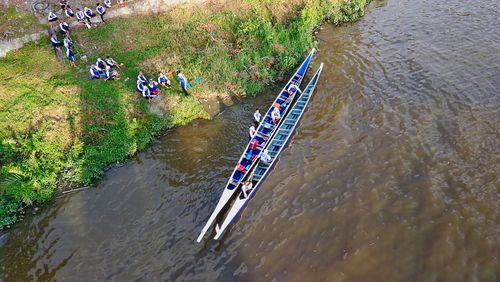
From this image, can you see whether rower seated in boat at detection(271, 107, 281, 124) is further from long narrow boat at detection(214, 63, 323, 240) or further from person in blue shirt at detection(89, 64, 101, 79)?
person in blue shirt at detection(89, 64, 101, 79)

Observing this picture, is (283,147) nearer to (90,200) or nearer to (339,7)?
(90,200)

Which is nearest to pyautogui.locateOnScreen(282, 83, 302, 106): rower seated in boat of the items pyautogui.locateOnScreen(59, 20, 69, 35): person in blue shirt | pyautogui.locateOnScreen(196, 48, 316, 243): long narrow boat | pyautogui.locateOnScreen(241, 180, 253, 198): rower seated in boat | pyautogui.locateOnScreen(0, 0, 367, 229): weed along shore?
pyautogui.locateOnScreen(196, 48, 316, 243): long narrow boat

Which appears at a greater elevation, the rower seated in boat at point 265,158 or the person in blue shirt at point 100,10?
the person in blue shirt at point 100,10

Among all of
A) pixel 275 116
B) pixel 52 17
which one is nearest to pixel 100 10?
pixel 52 17

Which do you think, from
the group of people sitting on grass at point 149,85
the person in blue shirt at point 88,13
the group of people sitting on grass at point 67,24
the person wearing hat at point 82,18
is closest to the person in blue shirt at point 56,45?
the group of people sitting on grass at point 67,24

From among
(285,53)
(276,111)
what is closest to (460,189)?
(276,111)

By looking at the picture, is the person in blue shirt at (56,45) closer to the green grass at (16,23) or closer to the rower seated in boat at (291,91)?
the green grass at (16,23)
